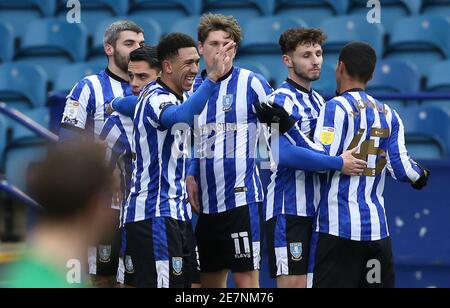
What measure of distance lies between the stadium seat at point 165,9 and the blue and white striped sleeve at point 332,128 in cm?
508

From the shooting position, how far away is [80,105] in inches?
265

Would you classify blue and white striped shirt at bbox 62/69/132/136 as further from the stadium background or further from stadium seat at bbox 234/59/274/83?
stadium seat at bbox 234/59/274/83

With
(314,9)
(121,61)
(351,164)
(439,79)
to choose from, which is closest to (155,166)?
(351,164)

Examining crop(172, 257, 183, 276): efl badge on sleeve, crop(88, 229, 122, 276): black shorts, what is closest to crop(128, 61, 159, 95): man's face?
crop(88, 229, 122, 276): black shorts

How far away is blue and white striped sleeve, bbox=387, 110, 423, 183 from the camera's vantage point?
5.63 metres

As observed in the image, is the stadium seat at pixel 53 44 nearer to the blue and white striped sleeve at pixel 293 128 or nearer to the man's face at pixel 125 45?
the man's face at pixel 125 45

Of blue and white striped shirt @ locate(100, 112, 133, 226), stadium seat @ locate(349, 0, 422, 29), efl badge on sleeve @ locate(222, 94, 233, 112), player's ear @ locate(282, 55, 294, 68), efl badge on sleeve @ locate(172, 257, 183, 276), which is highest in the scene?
stadium seat @ locate(349, 0, 422, 29)

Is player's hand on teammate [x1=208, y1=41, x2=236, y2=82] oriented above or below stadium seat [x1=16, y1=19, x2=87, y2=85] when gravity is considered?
below

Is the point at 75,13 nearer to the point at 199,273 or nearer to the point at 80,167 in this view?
the point at 199,273

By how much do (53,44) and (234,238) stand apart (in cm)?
495

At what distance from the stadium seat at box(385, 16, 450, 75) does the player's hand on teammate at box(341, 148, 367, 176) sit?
4.28 meters

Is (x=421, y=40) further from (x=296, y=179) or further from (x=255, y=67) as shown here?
(x=296, y=179)
